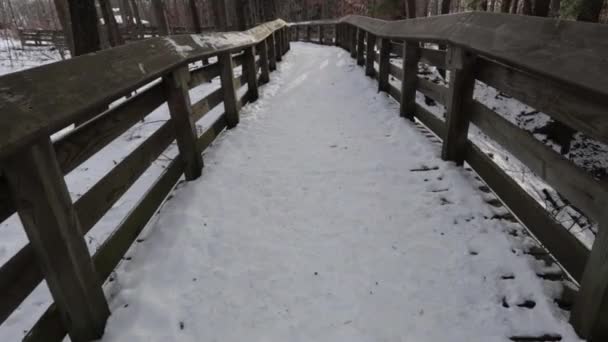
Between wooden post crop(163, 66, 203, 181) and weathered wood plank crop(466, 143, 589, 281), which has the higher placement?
wooden post crop(163, 66, 203, 181)

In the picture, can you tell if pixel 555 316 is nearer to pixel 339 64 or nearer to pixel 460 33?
pixel 460 33

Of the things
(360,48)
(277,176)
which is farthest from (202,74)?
(360,48)

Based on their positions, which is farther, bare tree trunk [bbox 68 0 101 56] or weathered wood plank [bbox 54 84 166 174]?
bare tree trunk [bbox 68 0 101 56]

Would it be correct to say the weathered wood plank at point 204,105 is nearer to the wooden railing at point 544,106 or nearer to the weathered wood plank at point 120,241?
the weathered wood plank at point 120,241

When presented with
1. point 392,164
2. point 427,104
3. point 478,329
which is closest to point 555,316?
point 478,329

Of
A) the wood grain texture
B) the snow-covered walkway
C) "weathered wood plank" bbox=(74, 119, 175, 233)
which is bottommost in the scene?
the snow-covered walkway

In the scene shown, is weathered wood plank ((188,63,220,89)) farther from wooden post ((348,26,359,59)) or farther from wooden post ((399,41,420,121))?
wooden post ((348,26,359,59))

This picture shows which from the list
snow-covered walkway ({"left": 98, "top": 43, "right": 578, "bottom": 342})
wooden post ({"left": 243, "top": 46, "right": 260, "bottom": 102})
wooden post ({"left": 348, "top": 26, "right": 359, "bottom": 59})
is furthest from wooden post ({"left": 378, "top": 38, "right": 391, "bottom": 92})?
wooden post ({"left": 348, "top": 26, "right": 359, "bottom": 59})

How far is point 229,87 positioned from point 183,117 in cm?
202

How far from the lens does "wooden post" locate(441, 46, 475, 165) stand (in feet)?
11.9

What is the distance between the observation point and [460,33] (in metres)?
3.47

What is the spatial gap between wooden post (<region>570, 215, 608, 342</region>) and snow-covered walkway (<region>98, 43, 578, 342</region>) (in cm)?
11

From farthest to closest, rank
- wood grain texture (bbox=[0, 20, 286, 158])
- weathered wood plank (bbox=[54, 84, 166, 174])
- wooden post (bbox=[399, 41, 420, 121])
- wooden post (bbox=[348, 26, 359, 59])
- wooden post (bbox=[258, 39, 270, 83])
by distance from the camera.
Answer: wooden post (bbox=[348, 26, 359, 59]), wooden post (bbox=[258, 39, 270, 83]), wooden post (bbox=[399, 41, 420, 121]), weathered wood plank (bbox=[54, 84, 166, 174]), wood grain texture (bbox=[0, 20, 286, 158])

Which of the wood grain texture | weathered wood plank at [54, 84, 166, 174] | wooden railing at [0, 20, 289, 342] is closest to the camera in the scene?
the wood grain texture
